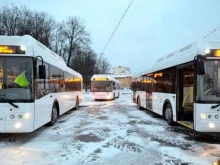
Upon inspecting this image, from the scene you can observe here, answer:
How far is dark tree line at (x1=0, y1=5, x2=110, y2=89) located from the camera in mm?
44125

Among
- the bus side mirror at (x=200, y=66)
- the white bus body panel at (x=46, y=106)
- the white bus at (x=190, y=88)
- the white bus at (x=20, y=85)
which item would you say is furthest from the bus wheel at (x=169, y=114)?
the white bus at (x=20, y=85)

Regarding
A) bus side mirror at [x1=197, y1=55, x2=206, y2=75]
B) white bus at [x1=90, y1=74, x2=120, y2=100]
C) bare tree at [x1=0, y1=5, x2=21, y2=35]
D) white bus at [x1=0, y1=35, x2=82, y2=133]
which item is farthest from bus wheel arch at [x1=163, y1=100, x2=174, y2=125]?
bare tree at [x1=0, y1=5, x2=21, y2=35]

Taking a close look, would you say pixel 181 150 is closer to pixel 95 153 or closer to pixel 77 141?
pixel 95 153

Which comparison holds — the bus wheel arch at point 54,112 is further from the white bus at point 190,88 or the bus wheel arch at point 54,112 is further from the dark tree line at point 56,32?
the dark tree line at point 56,32

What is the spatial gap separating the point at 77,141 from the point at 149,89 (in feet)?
27.0

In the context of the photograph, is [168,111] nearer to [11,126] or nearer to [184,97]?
[184,97]

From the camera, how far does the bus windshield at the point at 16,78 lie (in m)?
8.52

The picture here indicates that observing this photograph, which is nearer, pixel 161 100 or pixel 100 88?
pixel 161 100

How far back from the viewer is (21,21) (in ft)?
149

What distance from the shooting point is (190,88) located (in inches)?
422

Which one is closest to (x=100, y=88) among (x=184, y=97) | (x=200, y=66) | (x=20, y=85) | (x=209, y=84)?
(x=184, y=97)

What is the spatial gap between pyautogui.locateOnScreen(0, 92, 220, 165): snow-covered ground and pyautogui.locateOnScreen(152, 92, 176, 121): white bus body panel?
1077mm

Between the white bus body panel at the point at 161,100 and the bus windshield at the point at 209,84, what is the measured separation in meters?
2.57

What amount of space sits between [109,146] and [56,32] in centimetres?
4772
